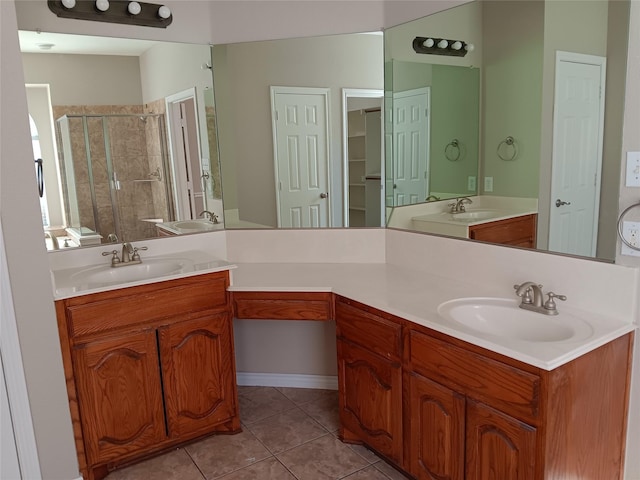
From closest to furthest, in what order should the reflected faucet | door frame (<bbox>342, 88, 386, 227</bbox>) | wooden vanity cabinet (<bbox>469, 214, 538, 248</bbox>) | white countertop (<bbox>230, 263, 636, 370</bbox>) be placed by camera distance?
white countertop (<bbox>230, 263, 636, 370</bbox>) → wooden vanity cabinet (<bbox>469, 214, 538, 248</bbox>) → the reflected faucet → door frame (<bbox>342, 88, 386, 227</bbox>)

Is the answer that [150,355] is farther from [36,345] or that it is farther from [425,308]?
[425,308]

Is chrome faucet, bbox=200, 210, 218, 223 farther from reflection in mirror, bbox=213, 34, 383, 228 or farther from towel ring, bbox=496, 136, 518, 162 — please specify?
towel ring, bbox=496, 136, 518, 162

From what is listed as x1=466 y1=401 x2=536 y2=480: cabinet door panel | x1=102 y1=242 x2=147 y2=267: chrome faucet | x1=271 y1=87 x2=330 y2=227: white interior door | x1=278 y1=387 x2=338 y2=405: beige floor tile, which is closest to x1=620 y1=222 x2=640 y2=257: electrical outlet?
x1=466 y1=401 x2=536 y2=480: cabinet door panel

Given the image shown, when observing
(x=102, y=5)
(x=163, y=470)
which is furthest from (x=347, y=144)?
(x=163, y=470)

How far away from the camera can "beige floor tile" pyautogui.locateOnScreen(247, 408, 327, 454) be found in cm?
255

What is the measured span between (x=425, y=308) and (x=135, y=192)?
1663mm

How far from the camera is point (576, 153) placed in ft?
6.18

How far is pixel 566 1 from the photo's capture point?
6.12 ft

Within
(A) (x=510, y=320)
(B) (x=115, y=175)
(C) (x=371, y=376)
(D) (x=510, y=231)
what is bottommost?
(C) (x=371, y=376)

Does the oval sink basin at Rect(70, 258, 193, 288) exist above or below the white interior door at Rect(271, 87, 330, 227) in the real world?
below

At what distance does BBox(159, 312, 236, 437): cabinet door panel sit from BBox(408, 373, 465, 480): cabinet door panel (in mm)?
990

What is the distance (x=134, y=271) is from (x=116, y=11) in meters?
1.31

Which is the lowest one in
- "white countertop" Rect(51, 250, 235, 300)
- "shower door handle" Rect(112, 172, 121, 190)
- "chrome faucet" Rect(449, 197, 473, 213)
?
"white countertop" Rect(51, 250, 235, 300)

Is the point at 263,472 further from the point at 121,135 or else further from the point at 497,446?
the point at 121,135
